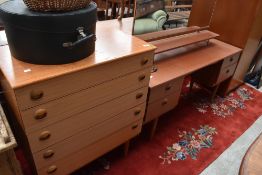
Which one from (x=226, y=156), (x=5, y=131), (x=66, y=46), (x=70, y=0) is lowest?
(x=226, y=156)

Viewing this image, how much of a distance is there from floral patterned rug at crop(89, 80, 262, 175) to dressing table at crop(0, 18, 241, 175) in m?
0.18

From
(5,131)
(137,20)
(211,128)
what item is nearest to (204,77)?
(211,128)

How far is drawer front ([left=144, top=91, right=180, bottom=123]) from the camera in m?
1.63

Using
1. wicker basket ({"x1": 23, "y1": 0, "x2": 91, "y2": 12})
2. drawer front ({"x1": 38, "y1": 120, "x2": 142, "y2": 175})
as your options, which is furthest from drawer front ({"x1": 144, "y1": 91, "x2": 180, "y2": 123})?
wicker basket ({"x1": 23, "y1": 0, "x2": 91, "y2": 12})

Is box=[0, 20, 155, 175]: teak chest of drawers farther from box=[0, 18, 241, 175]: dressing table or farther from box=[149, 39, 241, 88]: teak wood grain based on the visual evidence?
box=[149, 39, 241, 88]: teak wood grain

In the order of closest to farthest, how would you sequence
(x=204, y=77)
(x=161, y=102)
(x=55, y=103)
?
(x=55, y=103), (x=161, y=102), (x=204, y=77)

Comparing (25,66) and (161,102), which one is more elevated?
(25,66)

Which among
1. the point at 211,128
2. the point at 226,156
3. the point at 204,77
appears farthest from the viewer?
the point at 204,77

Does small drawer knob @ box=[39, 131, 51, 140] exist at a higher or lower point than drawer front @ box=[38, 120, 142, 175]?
higher

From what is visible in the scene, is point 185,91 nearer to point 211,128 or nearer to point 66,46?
point 211,128

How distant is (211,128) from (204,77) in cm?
53

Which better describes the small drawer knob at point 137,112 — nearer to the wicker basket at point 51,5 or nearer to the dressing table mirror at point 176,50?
the dressing table mirror at point 176,50

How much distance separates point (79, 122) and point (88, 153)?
293mm

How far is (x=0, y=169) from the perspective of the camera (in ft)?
3.13
